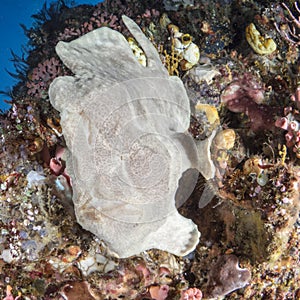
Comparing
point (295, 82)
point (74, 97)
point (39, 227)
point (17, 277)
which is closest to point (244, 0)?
point (295, 82)

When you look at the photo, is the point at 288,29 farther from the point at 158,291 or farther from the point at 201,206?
the point at 158,291

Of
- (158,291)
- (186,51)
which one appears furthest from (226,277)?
(186,51)

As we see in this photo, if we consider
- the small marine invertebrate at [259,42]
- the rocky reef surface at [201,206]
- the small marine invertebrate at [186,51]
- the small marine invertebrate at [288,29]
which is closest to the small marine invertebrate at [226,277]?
the rocky reef surface at [201,206]

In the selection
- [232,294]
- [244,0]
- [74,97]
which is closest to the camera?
[74,97]

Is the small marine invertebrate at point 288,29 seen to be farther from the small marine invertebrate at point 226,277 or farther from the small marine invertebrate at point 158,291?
the small marine invertebrate at point 158,291

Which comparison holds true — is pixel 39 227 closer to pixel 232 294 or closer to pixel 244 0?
pixel 232 294
